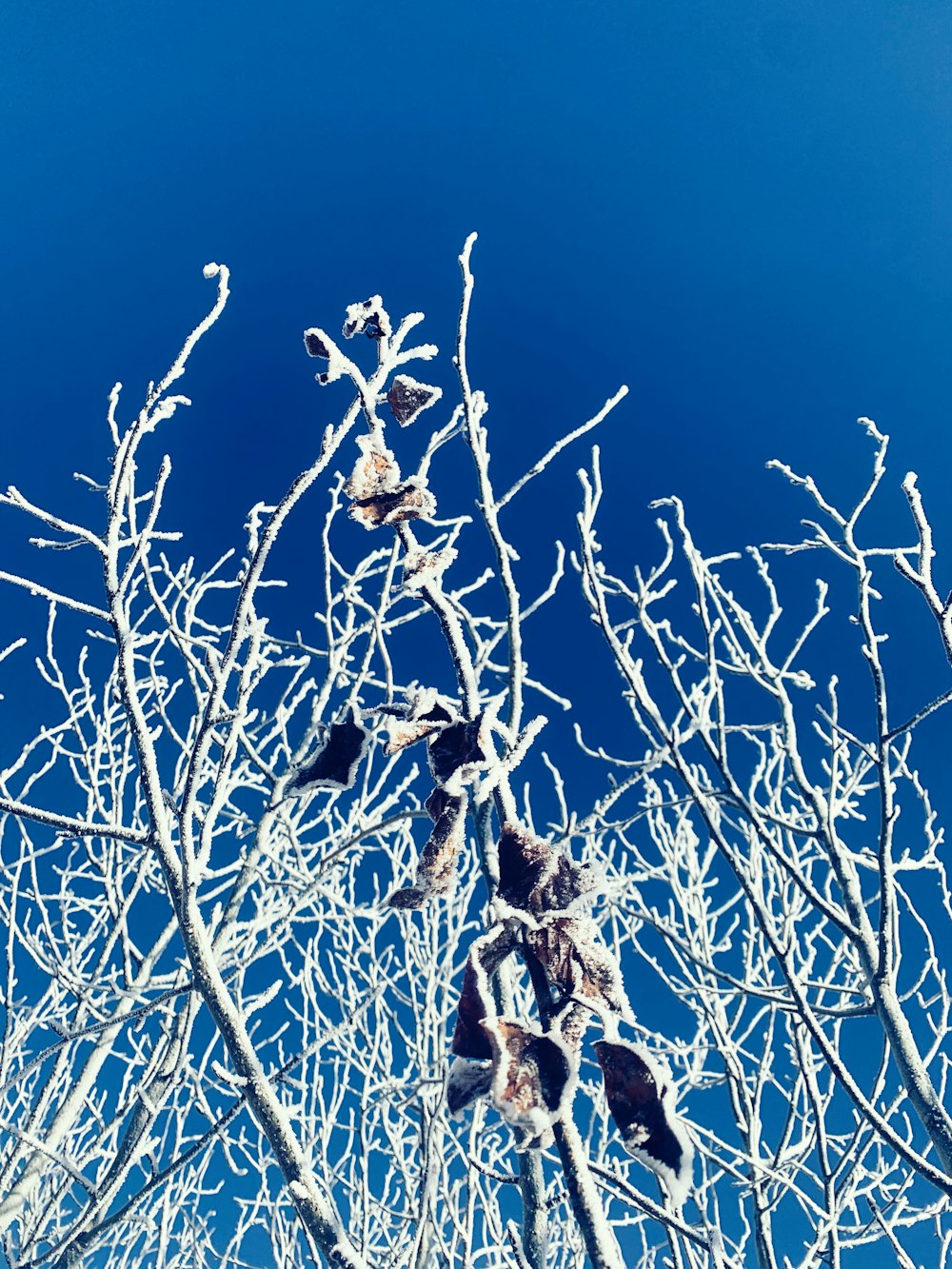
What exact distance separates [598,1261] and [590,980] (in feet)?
1.30

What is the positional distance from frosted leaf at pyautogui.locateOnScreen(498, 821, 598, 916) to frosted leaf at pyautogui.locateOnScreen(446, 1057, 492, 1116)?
5.0 inches

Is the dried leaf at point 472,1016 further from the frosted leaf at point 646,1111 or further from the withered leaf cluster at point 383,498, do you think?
the withered leaf cluster at point 383,498

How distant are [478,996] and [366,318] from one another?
35.5 inches

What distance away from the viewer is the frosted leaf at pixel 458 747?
79 cm

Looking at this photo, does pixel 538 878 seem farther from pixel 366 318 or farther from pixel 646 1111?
pixel 366 318

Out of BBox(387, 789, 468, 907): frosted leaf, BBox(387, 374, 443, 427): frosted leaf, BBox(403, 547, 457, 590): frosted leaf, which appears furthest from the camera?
BBox(387, 374, 443, 427): frosted leaf

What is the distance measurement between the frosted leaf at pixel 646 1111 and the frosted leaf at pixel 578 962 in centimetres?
3

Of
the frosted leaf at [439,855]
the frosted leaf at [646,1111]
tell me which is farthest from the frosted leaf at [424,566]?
the frosted leaf at [646,1111]

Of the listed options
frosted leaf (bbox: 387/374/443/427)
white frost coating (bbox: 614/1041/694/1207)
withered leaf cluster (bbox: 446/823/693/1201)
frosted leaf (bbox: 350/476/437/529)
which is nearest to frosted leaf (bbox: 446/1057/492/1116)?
withered leaf cluster (bbox: 446/823/693/1201)

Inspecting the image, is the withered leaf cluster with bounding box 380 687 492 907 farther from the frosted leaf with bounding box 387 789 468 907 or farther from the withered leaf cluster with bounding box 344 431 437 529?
the withered leaf cluster with bounding box 344 431 437 529

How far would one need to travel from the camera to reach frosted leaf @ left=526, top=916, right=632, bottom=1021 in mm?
680

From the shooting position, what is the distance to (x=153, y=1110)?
2.17 m

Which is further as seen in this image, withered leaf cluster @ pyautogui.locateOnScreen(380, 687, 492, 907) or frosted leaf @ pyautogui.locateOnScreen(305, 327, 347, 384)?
frosted leaf @ pyautogui.locateOnScreen(305, 327, 347, 384)

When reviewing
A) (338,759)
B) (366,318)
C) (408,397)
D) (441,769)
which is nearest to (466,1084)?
(441,769)
